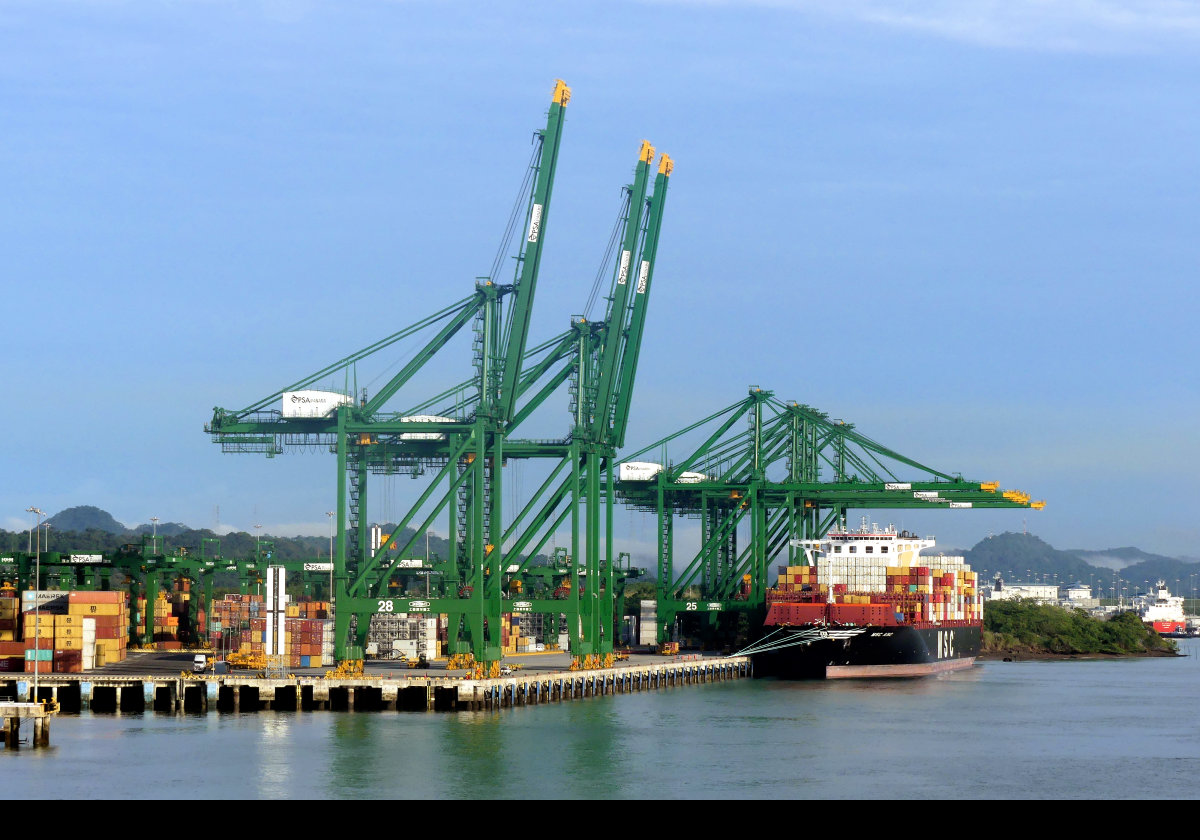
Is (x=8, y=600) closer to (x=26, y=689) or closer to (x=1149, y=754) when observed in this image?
(x=26, y=689)

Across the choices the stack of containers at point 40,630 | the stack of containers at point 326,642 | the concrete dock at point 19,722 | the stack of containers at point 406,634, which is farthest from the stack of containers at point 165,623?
the concrete dock at point 19,722

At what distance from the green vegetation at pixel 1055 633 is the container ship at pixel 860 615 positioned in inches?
1072

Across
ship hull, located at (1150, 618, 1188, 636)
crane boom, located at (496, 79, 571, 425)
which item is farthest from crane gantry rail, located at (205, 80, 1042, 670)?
ship hull, located at (1150, 618, 1188, 636)

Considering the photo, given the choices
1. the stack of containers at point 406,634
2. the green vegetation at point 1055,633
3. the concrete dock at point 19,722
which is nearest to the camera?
the concrete dock at point 19,722

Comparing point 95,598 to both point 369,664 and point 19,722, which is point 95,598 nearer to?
point 369,664

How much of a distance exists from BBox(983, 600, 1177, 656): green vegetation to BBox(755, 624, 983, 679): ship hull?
37.4 m

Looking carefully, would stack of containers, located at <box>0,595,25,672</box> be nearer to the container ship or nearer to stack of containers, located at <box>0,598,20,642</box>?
stack of containers, located at <box>0,598,20,642</box>

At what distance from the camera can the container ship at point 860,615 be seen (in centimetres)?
8131

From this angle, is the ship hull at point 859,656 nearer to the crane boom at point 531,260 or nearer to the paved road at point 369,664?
the paved road at point 369,664

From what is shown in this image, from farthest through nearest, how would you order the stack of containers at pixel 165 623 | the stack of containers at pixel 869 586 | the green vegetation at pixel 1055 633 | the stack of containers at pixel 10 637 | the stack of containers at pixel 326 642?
the green vegetation at pixel 1055 633 → the stack of containers at pixel 165 623 → the stack of containers at pixel 869 586 → the stack of containers at pixel 326 642 → the stack of containers at pixel 10 637

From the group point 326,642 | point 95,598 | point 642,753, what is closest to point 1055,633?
point 326,642

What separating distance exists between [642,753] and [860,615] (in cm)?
3693

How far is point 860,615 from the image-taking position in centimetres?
8188

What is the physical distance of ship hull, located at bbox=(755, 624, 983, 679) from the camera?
81.0m
